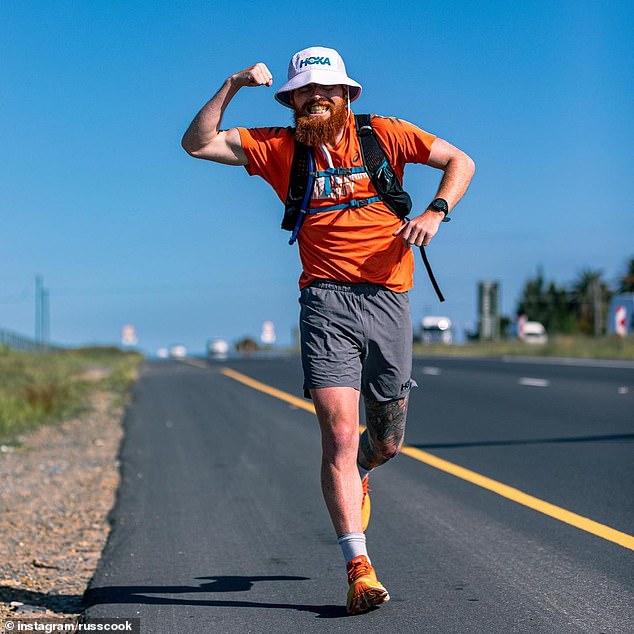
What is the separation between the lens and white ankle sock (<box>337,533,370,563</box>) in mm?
4477

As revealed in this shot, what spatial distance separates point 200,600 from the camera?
190 inches

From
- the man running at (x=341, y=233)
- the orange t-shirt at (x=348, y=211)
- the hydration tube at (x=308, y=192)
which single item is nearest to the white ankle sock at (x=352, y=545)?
the man running at (x=341, y=233)

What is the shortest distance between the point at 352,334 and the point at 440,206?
63cm

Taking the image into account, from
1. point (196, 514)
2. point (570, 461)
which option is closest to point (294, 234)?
point (196, 514)

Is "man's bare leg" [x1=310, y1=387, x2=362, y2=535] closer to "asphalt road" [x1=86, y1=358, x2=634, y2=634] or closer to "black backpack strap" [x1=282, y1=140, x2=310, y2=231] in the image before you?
"asphalt road" [x1=86, y1=358, x2=634, y2=634]

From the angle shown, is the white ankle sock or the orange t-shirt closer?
the white ankle sock

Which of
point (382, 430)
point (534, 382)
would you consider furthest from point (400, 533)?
point (534, 382)

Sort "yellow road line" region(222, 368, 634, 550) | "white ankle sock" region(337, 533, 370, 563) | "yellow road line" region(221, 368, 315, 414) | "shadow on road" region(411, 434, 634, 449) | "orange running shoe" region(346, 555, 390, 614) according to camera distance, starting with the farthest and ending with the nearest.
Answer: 1. "yellow road line" region(221, 368, 315, 414)
2. "shadow on road" region(411, 434, 634, 449)
3. "yellow road line" region(222, 368, 634, 550)
4. "white ankle sock" region(337, 533, 370, 563)
5. "orange running shoe" region(346, 555, 390, 614)

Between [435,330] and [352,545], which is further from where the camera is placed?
[435,330]

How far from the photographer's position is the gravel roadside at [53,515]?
16.9ft

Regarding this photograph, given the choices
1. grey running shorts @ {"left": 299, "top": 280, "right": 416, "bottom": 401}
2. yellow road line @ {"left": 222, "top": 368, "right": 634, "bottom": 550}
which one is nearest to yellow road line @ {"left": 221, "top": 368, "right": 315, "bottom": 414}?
yellow road line @ {"left": 222, "top": 368, "right": 634, "bottom": 550}

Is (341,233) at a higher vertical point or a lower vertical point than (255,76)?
lower

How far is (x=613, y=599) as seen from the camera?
4.49 metres

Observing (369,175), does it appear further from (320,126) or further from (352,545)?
(352,545)
